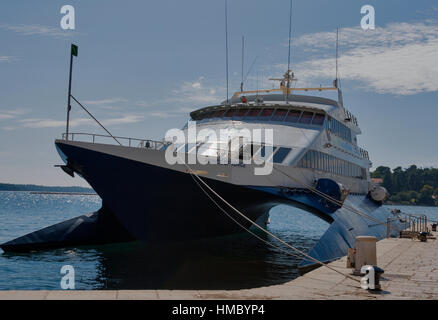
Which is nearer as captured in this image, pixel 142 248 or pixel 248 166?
pixel 248 166

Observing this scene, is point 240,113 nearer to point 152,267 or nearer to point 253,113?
point 253,113

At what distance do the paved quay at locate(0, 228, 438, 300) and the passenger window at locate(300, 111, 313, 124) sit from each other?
961 centimetres

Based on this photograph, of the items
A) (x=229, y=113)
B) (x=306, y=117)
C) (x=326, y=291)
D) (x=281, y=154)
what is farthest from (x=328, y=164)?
(x=326, y=291)

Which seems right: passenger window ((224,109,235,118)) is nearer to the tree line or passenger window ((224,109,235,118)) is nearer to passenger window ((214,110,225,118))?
passenger window ((214,110,225,118))

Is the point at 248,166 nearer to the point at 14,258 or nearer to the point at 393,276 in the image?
the point at 393,276

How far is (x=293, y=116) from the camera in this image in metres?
22.0

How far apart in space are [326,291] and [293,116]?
14.0 m

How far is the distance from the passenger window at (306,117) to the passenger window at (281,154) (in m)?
3.24

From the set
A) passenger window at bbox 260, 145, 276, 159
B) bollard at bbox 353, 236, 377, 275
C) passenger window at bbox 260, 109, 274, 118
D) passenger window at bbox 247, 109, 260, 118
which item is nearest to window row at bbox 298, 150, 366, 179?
passenger window at bbox 260, 145, 276, 159

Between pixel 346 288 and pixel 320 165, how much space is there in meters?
12.4

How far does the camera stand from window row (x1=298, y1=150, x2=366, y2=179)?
64.9 ft

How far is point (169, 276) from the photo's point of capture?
611 inches
